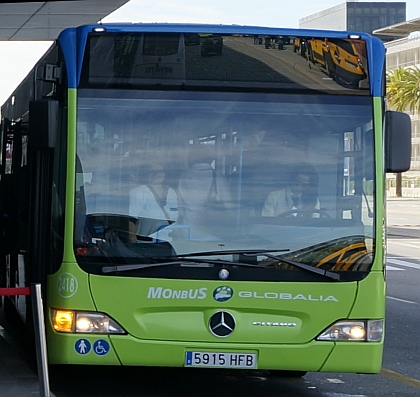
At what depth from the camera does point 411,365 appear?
10047 mm

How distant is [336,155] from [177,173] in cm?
116

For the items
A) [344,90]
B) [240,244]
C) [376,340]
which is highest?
[344,90]

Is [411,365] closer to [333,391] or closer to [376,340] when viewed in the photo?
[333,391]

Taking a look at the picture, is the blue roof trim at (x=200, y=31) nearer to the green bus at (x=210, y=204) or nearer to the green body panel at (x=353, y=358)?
the green bus at (x=210, y=204)

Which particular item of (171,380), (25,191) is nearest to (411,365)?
(171,380)

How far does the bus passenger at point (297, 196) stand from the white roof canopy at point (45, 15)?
13332 millimetres

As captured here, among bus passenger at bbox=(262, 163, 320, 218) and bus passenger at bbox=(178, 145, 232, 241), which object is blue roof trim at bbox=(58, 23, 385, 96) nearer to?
bus passenger at bbox=(262, 163, 320, 218)

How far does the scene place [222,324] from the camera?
720 centimetres

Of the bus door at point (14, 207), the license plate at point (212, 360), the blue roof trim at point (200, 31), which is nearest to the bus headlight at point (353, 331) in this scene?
the license plate at point (212, 360)

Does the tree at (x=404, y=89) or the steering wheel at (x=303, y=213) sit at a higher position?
the tree at (x=404, y=89)

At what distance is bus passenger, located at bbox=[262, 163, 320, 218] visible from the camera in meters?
7.27

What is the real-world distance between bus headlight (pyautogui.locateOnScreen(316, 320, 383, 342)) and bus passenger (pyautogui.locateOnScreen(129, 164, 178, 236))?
138 cm

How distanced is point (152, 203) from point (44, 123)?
95 cm

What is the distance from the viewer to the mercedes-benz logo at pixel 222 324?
7.19 meters
